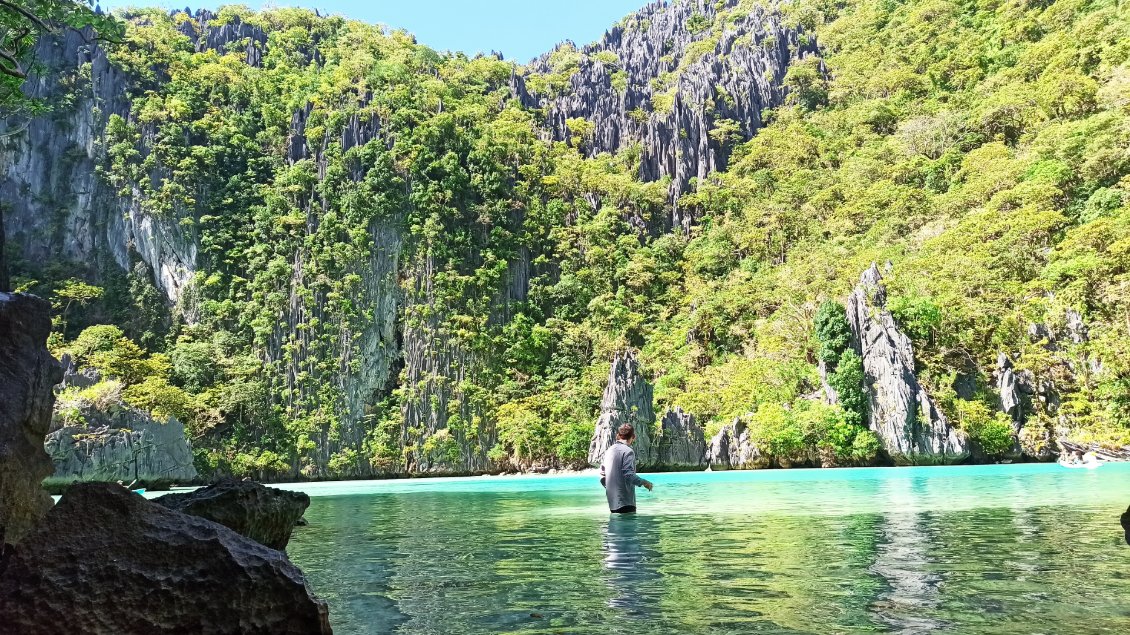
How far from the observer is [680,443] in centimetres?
3366

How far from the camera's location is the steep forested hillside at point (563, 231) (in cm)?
3300

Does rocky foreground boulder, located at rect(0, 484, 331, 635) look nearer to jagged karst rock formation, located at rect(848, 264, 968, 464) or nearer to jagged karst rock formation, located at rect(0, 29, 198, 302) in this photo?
jagged karst rock formation, located at rect(848, 264, 968, 464)

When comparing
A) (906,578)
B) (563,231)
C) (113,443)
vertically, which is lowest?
(906,578)

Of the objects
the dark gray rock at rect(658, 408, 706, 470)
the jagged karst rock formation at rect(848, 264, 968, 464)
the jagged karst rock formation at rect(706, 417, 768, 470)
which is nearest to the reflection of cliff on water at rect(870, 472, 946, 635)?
the jagged karst rock formation at rect(848, 264, 968, 464)

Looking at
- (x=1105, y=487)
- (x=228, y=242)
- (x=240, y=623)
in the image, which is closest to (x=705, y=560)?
(x=240, y=623)

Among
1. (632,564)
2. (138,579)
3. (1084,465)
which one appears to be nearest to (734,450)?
(1084,465)

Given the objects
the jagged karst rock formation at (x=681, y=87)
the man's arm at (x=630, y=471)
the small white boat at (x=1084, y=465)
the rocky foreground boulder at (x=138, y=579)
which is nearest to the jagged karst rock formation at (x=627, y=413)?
the small white boat at (x=1084, y=465)

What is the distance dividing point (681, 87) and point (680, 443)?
31273mm

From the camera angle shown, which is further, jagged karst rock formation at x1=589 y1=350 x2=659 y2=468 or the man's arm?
jagged karst rock formation at x1=589 y1=350 x2=659 y2=468

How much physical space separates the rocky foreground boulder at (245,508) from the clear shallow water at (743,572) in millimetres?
399

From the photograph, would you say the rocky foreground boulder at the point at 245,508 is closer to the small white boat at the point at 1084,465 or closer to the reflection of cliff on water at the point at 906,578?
the reflection of cliff on water at the point at 906,578

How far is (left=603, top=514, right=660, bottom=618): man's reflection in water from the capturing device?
4.26 metres

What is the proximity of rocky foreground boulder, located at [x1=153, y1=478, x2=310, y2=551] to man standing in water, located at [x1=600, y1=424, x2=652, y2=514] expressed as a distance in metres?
3.30

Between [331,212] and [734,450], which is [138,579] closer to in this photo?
[734,450]
